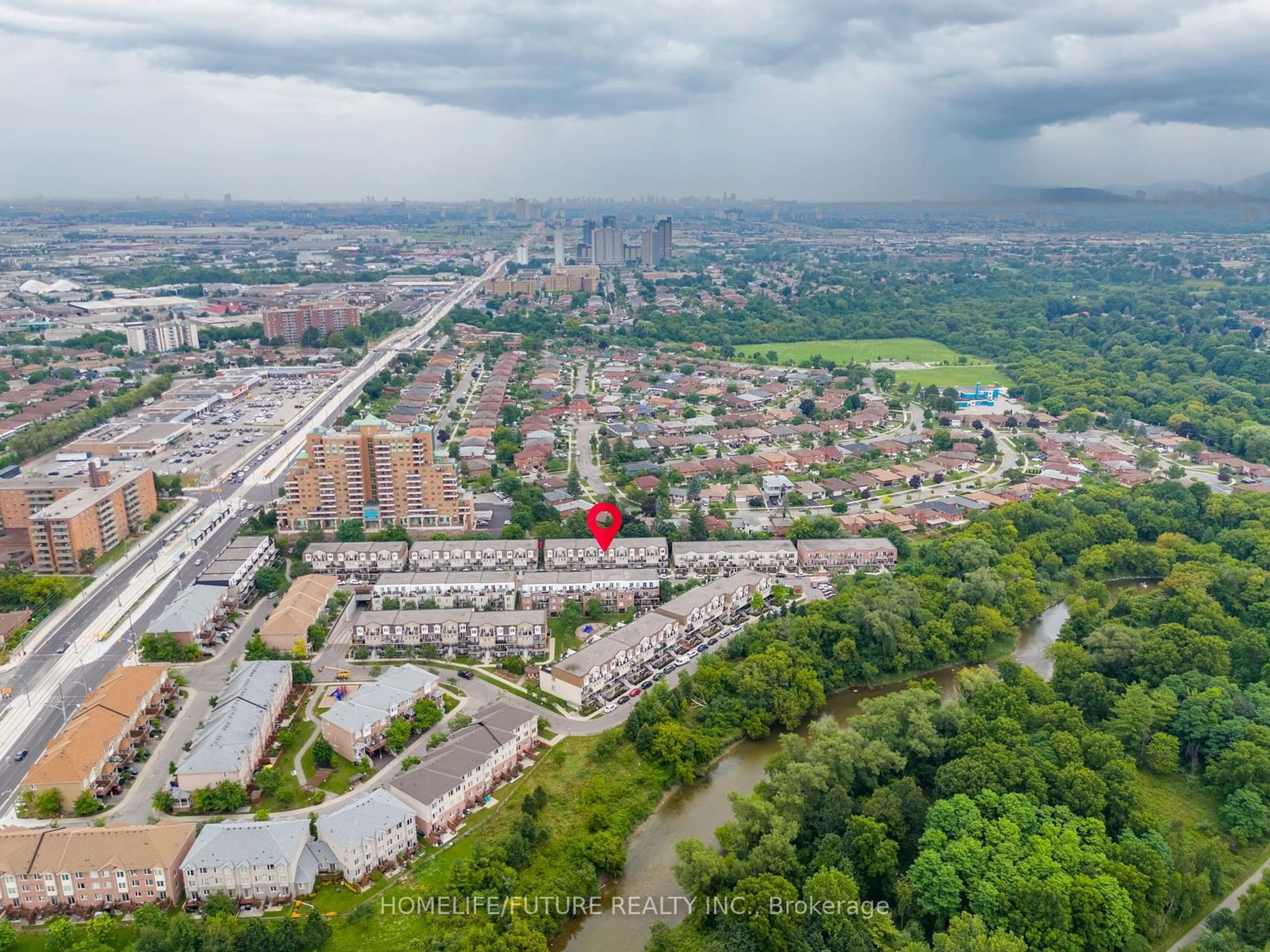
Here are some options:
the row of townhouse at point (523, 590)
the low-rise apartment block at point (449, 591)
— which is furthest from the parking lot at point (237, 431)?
the row of townhouse at point (523, 590)

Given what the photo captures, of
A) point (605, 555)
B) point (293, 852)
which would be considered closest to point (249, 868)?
point (293, 852)

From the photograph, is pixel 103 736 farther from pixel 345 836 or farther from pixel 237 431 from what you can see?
pixel 237 431

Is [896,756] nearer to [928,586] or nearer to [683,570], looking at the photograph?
[928,586]

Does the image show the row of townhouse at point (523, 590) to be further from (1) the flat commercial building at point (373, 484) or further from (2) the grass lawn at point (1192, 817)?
(2) the grass lawn at point (1192, 817)

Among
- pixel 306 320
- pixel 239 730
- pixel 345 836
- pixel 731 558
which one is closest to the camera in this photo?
pixel 345 836

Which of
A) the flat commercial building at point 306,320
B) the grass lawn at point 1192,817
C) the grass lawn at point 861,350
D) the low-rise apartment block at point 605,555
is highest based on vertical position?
the flat commercial building at point 306,320

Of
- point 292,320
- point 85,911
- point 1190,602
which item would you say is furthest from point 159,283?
point 1190,602
